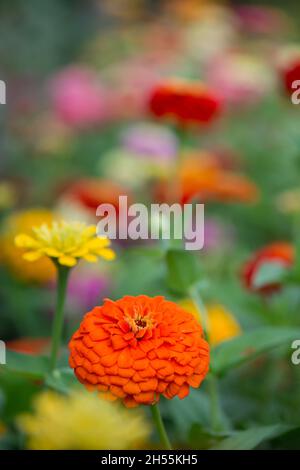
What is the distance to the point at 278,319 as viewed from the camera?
945 mm

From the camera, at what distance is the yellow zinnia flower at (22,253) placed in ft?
4.11

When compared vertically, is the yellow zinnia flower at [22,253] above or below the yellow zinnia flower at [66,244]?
above

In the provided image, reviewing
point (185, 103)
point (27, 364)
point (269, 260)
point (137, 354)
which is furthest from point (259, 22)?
point (137, 354)

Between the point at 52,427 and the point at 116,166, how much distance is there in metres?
1.09

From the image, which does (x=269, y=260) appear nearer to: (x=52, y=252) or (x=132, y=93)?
(x=52, y=252)

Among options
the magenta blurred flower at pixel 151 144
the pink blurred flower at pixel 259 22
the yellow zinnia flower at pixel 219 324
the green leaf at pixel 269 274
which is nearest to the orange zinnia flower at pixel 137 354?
the green leaf at pixel 269 274

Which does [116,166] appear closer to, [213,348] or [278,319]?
[278,319]

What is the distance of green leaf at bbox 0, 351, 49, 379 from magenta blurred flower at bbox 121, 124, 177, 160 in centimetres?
96

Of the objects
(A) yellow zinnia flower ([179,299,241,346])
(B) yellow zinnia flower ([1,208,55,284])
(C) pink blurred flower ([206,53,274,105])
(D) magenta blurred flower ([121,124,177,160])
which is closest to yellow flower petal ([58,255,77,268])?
(A) yellow zinnia flower ([179,299,241,346])

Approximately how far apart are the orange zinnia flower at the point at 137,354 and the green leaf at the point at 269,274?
0.72 ft

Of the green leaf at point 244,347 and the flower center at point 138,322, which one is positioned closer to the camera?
the flower center at point 138,322

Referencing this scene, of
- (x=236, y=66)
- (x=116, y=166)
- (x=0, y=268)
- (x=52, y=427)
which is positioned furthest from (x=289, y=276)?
(x=236, y=66)

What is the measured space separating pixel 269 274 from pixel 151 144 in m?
0.95

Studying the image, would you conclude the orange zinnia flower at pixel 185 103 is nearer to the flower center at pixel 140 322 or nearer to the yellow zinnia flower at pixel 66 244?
the yellow zinnia flower at pixel 66 244
